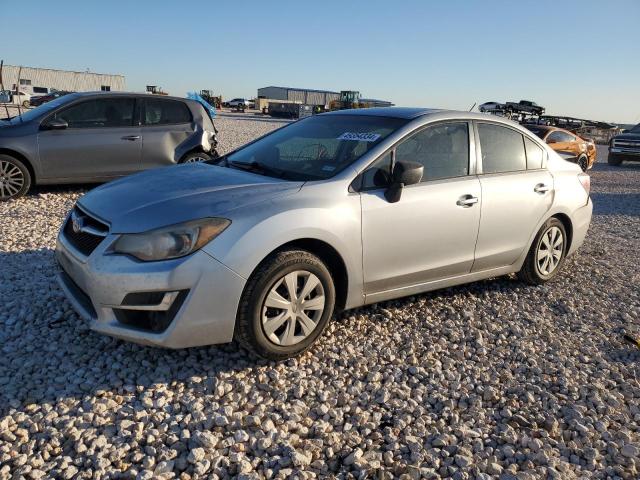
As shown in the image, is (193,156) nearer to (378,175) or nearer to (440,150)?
(440,150)

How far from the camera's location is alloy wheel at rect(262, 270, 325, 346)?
334 centimetres

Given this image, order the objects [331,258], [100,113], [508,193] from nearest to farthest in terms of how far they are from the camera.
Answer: [331,258]
[508,193]
[100,113]

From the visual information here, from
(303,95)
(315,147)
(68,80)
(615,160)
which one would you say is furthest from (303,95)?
(315,147)

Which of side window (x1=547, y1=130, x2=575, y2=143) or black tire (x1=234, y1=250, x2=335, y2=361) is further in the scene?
side window (x1=547, y1=130, x2=575, y2=143)

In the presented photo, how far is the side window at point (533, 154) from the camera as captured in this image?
197 inches

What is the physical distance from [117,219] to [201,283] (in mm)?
691

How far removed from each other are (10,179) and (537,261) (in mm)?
6923

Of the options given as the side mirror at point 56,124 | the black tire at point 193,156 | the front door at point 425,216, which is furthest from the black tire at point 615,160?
the side mirror at point 56,124

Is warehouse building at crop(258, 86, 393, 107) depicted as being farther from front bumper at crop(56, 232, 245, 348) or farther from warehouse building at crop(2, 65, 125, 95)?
front bumper at crop(56, 232, 245, 348)

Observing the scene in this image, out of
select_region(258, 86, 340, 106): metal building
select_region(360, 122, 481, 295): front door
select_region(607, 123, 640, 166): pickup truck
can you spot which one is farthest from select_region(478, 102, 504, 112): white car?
select_region(258, 86, 340, 106): metal building

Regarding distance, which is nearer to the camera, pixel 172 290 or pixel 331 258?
pixel 172 290

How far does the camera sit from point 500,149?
4.76 meters

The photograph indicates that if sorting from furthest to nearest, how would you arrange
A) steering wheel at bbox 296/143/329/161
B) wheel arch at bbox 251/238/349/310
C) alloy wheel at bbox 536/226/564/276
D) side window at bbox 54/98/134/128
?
side window at bbox 54/98/134/128 < alloy wheel at bbox 536/226/564/276 < steering wheel at bbox 296/143/329/161 < wheel arch at bbox 251/238/349/310

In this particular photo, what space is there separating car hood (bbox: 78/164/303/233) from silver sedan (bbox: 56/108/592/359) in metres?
0.01
